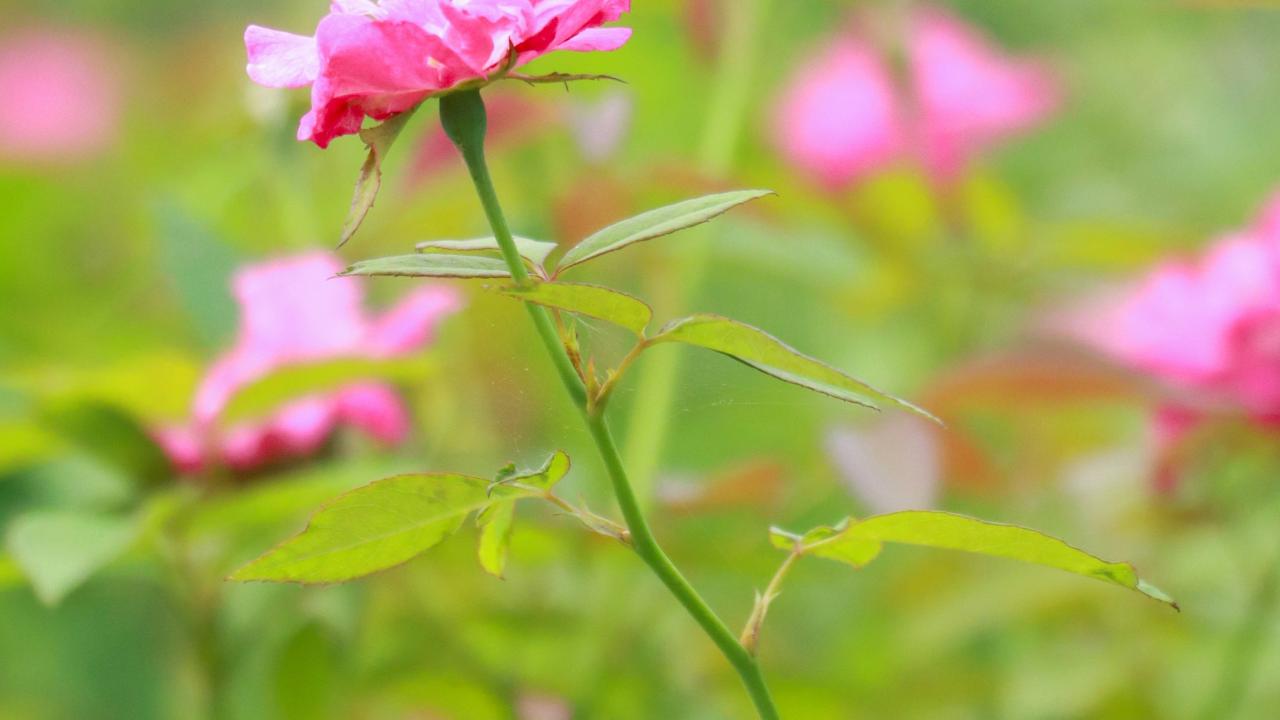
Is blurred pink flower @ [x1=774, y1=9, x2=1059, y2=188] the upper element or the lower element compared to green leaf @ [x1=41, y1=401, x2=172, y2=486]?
lower

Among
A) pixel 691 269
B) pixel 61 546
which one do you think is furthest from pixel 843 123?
pixel 61 546

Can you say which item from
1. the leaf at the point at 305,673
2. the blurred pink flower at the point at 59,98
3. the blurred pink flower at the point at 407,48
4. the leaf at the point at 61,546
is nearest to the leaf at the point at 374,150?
the blurred pink flower at the point at 407,48

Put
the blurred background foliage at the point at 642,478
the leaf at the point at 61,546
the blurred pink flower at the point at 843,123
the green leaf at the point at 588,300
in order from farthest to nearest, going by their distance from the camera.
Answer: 1. the blurred pink flower at the point at 843,123
2. the blurred background foliage at the point at 642,478
3. the leaf at the point at 61,546
4. the green leaf at the point at 588,300

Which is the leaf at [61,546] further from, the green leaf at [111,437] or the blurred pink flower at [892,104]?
the blurred pink flower at [892,104]

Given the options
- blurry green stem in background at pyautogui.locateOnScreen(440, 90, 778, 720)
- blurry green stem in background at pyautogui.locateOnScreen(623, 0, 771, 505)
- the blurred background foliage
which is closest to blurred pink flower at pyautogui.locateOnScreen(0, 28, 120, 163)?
the blurred background foliage

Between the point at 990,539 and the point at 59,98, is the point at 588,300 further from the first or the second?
the point at 59,98

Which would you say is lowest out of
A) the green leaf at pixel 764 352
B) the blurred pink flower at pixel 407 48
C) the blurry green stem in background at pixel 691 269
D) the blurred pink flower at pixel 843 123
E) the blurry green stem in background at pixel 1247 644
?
the blurred pink flower at pixel 843 123

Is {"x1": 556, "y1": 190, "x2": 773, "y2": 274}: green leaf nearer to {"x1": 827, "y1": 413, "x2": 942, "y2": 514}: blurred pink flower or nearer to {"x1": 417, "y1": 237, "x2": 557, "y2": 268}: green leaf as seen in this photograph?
{"x1": 417, "y1": 237, "x2": 557, "y2": 268}: green leaf
